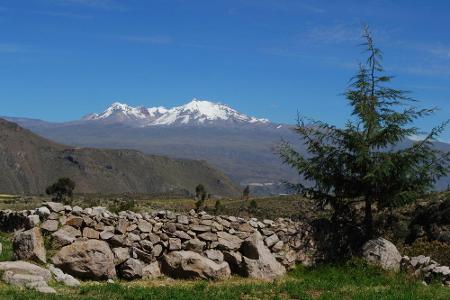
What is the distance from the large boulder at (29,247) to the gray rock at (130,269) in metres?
2.82

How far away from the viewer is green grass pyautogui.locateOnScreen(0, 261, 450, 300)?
1897cm

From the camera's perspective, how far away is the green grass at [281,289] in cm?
1897

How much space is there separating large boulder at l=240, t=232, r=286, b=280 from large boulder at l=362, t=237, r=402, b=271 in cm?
371

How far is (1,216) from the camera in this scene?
3503cm

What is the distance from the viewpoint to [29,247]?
73.5 feet

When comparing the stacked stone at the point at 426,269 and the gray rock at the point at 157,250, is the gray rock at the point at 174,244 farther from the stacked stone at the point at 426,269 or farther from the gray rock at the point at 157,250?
the stacked stone at the point at 426,269

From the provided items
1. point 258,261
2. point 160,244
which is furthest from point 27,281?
point 258,261

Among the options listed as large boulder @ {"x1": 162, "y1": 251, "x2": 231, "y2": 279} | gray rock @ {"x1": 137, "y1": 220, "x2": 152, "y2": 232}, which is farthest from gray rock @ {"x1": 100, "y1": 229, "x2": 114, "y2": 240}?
large boulder @ {"x1": 162, "y1": 251, "x2": 231, "y2": 279}

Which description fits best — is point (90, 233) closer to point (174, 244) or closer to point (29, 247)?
point (29, 247)

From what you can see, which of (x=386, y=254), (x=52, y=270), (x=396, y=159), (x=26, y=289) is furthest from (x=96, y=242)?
(x=396, y=159)

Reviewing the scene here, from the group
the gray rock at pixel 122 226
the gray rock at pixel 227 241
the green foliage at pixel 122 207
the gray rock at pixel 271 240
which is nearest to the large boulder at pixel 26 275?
the gray rock at pixel 122 226

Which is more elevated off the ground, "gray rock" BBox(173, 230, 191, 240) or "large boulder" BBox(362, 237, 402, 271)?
"gray rock" BBox(173, 230, 191, 240)

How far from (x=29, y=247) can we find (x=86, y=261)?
203 centimetres

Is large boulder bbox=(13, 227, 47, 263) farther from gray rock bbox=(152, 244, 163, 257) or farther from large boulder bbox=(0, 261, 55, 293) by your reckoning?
gray rock bbox=(152, 244, 163, 257)
